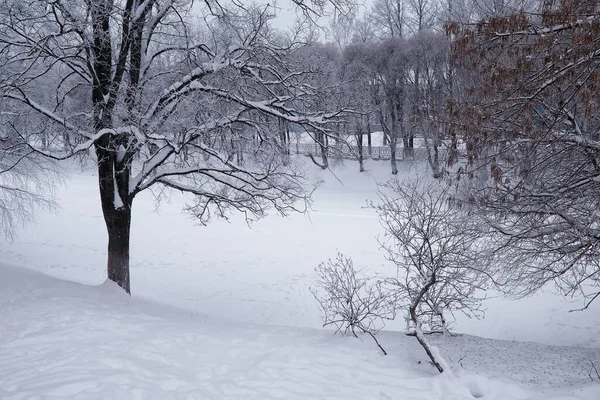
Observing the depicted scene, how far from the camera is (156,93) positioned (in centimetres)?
915

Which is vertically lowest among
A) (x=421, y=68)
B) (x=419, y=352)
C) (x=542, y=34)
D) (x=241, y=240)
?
(x=241, y=240)

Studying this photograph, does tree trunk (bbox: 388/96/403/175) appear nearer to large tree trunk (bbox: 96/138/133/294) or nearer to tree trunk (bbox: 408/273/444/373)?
large tree trunk (bbox: 96/138/133/294)

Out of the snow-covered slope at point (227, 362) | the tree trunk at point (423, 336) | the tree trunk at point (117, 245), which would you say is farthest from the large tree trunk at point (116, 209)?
the tree trunk at point (423, 336)

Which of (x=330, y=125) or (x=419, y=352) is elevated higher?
(x=330, y=125)

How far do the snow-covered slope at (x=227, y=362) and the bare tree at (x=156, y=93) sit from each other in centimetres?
280

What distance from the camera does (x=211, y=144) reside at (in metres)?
8.87

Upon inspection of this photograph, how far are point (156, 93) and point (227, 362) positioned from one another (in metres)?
5.94

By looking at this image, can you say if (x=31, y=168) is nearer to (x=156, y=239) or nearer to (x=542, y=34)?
(x=156, y=239)

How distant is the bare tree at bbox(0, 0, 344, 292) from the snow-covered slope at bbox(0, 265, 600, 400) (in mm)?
2803

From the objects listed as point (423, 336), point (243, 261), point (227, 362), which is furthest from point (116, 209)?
point (243, 261)

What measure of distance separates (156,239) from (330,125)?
1294cm

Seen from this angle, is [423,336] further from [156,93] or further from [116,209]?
[156,93]

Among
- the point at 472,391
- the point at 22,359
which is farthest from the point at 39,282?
the point at 472,391

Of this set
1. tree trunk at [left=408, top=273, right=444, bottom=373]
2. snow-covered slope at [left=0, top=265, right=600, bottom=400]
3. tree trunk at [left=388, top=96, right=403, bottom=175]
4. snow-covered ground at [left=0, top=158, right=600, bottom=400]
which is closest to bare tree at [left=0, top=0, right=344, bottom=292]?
snow-covered ground at [left=0, top=158, right=600, bottom=400]
